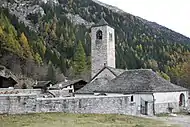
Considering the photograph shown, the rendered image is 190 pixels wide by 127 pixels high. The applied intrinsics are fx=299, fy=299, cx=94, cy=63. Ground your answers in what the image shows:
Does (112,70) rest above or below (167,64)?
below

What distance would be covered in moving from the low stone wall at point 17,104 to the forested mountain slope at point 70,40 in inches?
1978

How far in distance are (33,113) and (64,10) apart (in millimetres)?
140752

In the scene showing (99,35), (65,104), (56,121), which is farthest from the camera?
(99,35)

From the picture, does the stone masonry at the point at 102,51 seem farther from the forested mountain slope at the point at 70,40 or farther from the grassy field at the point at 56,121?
the forested mountain slope at the point at 70,40

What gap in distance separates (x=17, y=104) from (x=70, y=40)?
335ft

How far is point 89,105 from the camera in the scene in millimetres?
22766

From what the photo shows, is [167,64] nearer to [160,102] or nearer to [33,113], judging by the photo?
[160,102]

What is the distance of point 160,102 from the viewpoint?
1099 inches

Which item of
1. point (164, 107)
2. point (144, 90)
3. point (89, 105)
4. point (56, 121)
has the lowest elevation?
point (56, 121)

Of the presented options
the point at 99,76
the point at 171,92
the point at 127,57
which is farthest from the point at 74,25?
the point at 171,92

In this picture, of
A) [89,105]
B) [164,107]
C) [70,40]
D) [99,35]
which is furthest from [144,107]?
[70,40]

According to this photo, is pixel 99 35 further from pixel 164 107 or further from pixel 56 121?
pixel 56 121

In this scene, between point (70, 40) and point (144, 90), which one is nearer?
point (144, 90)

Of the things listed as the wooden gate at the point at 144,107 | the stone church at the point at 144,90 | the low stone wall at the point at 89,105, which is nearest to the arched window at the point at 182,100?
the stone church at the point at 144,90
